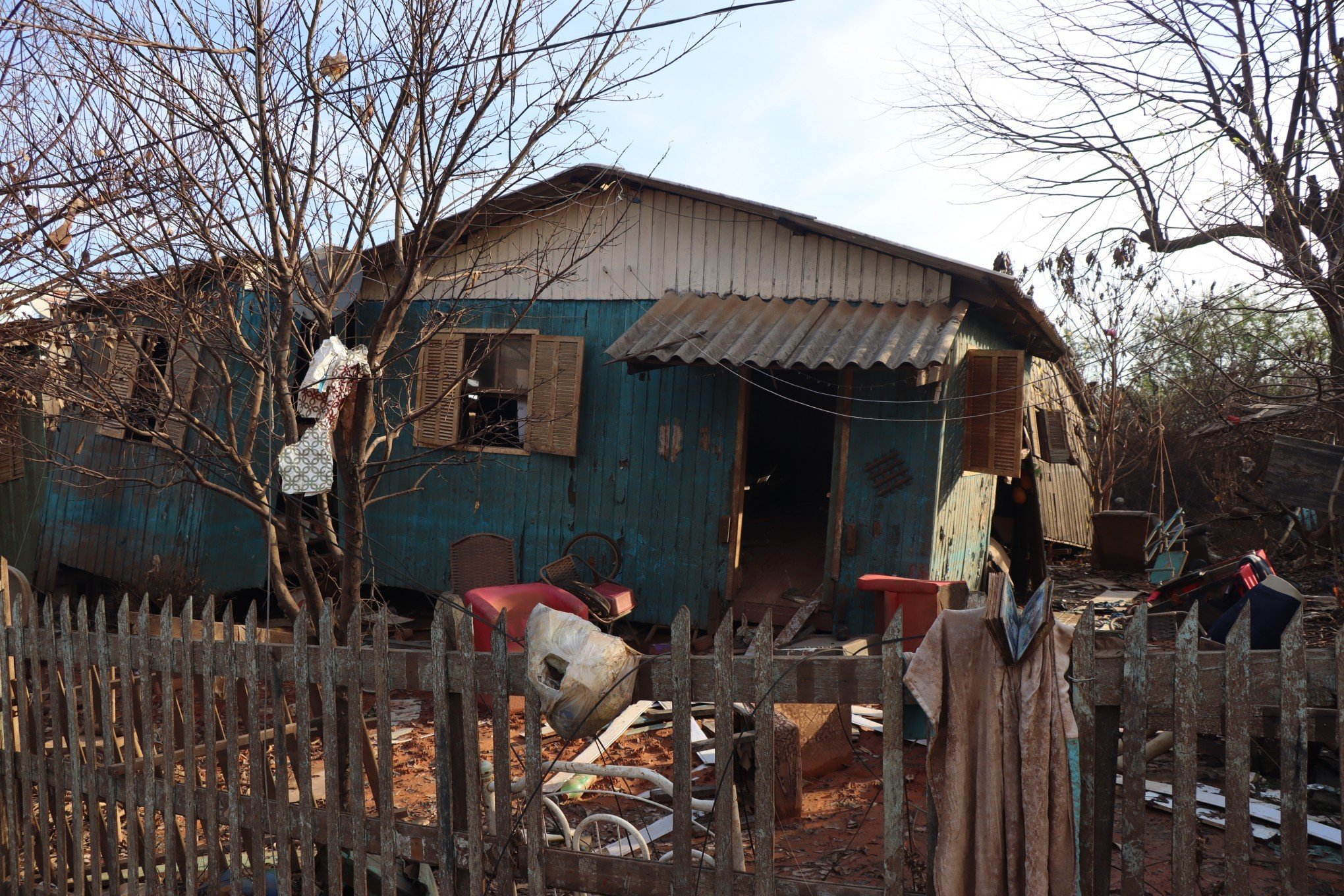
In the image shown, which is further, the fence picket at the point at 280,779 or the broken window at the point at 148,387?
the broken window at the point at 148,387

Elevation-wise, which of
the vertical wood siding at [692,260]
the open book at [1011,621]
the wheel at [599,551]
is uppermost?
the vertical wood siding at [692,260]

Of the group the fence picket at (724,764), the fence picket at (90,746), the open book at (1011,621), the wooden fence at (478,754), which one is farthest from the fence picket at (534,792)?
the fence picket at (90,746)

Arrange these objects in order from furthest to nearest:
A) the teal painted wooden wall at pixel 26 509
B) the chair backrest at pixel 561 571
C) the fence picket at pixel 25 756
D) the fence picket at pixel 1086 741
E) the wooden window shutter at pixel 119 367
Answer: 1. the teal painted wooden wall at pixel 26 509
2. the chair backrest at pixel 561 571
3. the wooden window shutter at pixel 119 367
4. the fence picket at pixel 25 756
5. the fence picket at pixel 1086 741

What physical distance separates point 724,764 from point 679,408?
658 cm

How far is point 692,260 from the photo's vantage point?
9.10m

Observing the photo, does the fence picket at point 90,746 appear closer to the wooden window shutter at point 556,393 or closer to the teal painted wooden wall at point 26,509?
the wooden window shutter at point 556,393

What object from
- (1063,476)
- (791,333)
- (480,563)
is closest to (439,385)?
(480,563)

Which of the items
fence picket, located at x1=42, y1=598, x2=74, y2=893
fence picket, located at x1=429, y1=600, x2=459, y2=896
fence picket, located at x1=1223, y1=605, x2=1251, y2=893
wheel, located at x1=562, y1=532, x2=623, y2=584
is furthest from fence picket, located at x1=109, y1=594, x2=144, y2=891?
wheel, located at x1=562, y1=532, x2=623, y2=584

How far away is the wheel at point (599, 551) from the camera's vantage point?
9.08 m

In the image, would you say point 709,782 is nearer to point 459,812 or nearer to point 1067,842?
point 459,812

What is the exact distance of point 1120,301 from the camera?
17.7 metres

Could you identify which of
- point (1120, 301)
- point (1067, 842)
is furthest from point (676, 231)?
point (1120, 301)

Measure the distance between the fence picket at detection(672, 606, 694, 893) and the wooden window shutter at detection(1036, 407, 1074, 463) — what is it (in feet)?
36.6

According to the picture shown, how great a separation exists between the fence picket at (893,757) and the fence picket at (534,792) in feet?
3.39
